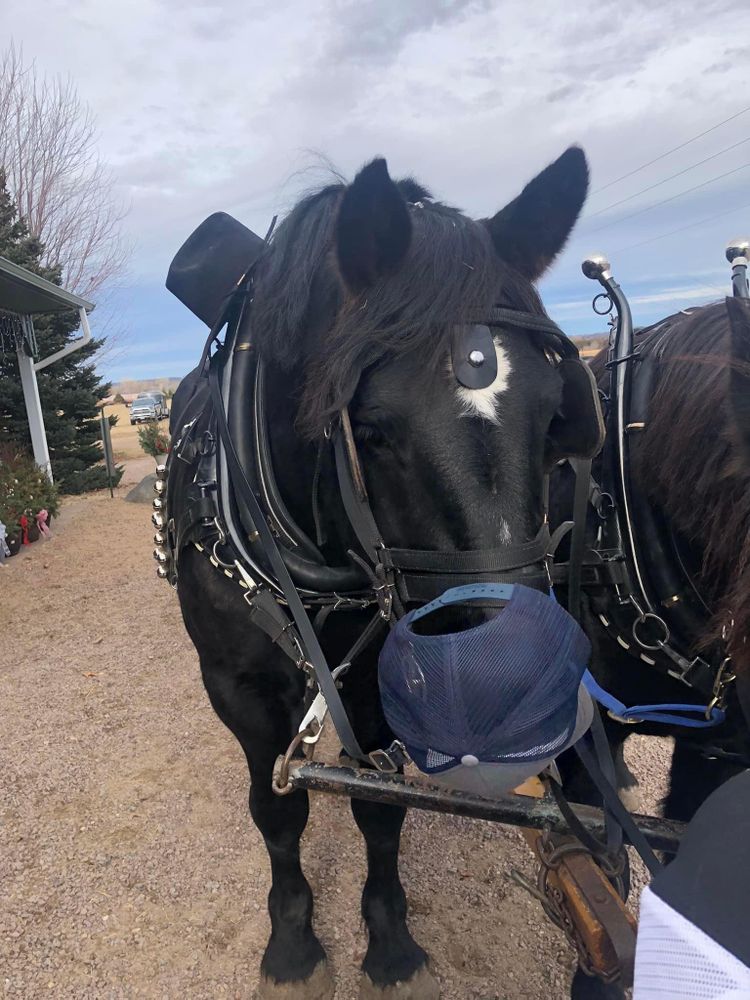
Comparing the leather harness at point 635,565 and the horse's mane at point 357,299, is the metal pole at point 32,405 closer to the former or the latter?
the horse's mane at point 357,299

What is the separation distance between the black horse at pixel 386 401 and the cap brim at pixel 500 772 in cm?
37

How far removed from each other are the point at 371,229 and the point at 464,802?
1.19 m

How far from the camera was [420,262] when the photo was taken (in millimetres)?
1376

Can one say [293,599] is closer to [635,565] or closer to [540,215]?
[635,565]

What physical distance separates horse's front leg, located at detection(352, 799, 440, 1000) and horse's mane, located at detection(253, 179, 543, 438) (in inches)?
Answer: 56.2

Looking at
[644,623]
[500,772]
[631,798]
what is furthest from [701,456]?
[631,798]

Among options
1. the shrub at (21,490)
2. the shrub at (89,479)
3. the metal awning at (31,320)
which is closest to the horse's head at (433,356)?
the shrub at (21,490)

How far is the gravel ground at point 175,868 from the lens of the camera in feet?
7.13

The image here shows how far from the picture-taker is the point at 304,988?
2.07 m

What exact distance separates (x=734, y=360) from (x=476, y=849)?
230cm

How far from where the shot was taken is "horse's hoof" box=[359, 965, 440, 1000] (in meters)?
2.04

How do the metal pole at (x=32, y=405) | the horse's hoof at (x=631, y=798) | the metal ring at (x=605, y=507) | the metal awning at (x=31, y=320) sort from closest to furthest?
the metal ring at (x=605, y=507) < the horse's hoof at (x=631, y=798) < the metal awning at (x=31, y=320) < the metal pole at (x=32, y=405)

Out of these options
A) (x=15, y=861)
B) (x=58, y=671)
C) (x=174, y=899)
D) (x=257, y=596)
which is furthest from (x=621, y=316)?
(x=58, y=671)

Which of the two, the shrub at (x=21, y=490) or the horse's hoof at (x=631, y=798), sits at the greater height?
the shrub at (x=21, y=490)
